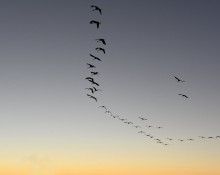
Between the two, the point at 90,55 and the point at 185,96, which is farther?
the point at 185,96

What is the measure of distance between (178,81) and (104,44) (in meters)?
12.2

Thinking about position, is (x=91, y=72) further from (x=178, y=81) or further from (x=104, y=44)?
(x=178, y=81)

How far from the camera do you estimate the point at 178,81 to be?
5350cm

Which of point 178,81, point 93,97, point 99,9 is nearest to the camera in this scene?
point 99,9

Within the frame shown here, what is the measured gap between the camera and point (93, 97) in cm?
4984

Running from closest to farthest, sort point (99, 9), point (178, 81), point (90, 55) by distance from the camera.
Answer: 1. point (99, 9)
2. point (90, 55)
3. point (178, 81)

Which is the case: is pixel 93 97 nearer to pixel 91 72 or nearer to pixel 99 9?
pixel 91 72

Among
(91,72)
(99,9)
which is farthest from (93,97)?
(99,9)

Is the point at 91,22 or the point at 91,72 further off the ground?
the point at 91,22

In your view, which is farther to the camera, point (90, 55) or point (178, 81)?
point (178, 81)

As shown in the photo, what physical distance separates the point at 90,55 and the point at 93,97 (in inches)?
217

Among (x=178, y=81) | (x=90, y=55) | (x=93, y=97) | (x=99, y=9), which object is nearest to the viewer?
(x=99, y=9)

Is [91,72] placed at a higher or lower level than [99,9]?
lower

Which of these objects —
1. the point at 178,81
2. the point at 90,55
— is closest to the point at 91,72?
the point at 90,55
